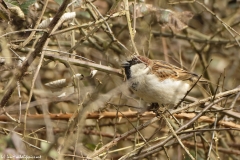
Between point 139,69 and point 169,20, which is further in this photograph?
point 169,20

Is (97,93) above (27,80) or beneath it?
above

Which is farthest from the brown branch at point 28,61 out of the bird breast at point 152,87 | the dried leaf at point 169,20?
the dried leaf at point 169,20

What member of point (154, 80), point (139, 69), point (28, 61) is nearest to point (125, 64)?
point (139, 69)

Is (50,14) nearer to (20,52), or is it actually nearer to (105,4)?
(20,52)

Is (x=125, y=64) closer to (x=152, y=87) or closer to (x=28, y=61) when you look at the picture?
(x=152, y=87)

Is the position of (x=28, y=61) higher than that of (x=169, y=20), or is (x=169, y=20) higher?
(x=28, y=61)

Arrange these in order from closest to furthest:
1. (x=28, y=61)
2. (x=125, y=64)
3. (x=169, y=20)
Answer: (x=28, y=61), (x=125, y=64), (x=169, y=20)

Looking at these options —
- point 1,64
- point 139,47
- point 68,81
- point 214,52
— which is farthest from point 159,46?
point 1,64
